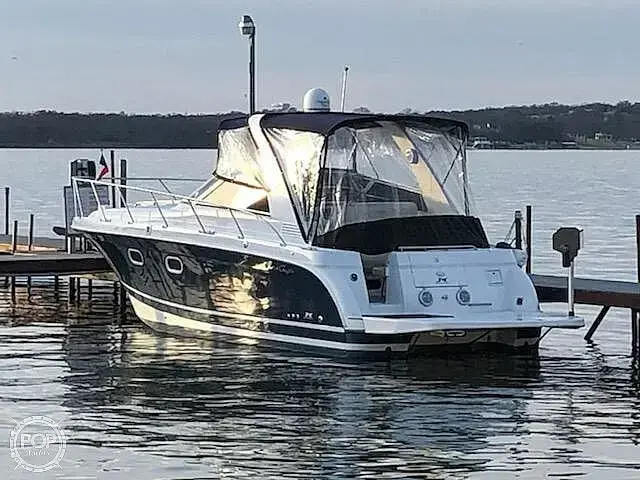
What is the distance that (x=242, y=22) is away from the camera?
23.6 meters

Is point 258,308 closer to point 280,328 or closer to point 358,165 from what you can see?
point 280,328

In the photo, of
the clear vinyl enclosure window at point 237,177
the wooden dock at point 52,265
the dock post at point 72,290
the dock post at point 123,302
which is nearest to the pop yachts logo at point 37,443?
the clear vinyl enclosure window at point 237,177

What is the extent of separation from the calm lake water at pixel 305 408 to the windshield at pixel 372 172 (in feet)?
5.88

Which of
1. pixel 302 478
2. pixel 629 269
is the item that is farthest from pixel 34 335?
pixel 629 269

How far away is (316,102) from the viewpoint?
20.2 m

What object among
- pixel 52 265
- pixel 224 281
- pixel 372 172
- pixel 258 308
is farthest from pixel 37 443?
pixel 52 265

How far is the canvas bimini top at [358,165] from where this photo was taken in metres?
18.4

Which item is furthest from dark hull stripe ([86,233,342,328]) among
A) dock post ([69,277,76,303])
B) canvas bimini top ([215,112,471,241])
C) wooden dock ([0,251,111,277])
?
dock post ([69,277,76,303])

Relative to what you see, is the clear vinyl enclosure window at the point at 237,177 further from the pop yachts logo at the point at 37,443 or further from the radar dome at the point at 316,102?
the pop yachts logo at the point at 37,443

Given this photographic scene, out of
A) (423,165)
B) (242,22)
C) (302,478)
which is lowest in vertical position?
(302,478)

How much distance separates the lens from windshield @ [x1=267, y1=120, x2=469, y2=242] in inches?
722

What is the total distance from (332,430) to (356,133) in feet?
17.3

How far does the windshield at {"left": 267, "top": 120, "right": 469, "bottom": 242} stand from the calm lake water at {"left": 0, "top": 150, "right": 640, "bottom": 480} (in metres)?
1.79

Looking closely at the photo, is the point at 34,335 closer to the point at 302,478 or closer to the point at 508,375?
the point at 508,375
